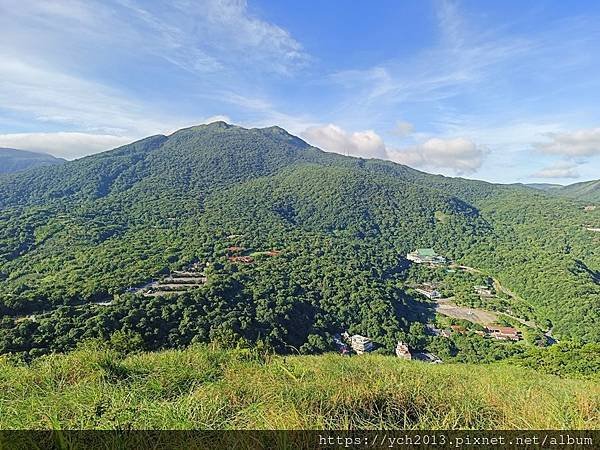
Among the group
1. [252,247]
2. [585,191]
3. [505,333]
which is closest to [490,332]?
[505,333]

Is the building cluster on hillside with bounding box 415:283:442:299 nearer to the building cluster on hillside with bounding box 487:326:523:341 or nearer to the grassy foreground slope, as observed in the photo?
the building cluster on hillside with bounding box 487:326:523:341

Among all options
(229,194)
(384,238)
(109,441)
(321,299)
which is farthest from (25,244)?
(384,238)

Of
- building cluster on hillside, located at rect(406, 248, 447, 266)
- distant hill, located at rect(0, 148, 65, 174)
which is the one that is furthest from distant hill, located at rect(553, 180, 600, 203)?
distant hill, located at rect(0, 148, 65, 174)

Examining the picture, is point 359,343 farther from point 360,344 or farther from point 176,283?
point 176,283

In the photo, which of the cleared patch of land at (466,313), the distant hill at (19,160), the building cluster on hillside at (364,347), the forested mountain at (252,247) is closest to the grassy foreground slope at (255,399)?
the forested mountain at (252,247)

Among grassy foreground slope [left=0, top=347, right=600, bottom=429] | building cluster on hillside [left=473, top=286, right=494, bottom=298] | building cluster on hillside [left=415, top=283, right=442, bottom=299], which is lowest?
building cluster on hillside [left=415, top=283, right=442, bottom=299]

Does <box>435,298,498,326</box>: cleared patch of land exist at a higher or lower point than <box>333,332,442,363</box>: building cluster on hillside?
higher
